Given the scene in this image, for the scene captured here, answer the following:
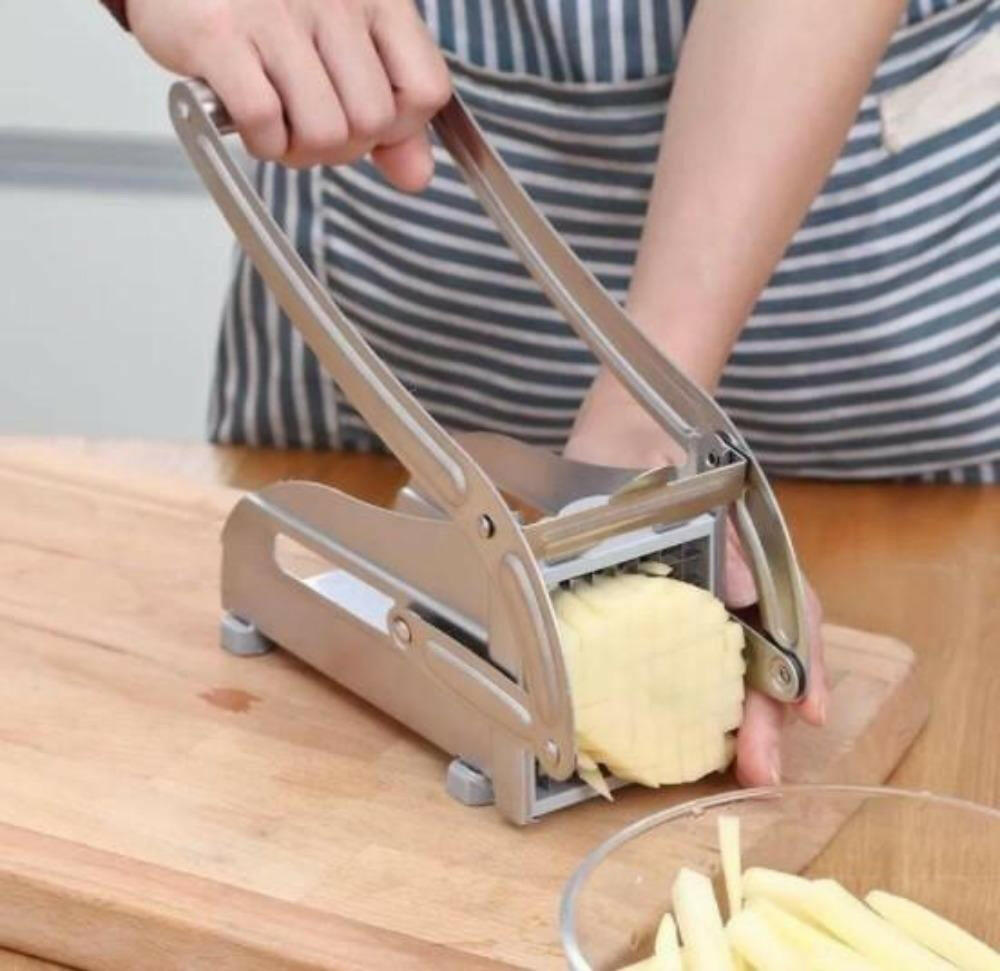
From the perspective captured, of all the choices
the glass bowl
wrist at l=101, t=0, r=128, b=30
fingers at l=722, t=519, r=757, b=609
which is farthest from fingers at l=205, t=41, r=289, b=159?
the glass bowl

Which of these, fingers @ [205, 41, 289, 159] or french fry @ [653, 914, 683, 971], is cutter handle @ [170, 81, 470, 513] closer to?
fingers @ [205, 41, 289, 159]

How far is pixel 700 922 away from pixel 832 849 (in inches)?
2.7

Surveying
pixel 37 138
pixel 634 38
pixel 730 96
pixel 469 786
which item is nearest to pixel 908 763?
pixel 469 786

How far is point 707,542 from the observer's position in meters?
1.04

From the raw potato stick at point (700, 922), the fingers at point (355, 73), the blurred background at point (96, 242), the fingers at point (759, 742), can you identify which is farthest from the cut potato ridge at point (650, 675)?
the blurred background at point (96, 242)

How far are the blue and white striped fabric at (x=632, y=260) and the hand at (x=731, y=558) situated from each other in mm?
240

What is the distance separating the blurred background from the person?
95 centimetres

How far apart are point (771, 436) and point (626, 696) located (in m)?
0.49

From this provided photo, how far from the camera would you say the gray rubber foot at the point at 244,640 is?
46.4 inches

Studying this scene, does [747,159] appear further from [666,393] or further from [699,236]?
[666,393]

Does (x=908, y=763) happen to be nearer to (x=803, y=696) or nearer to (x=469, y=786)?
(x=803, y=696)

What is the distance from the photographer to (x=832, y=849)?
2.88ft

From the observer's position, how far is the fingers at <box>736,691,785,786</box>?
3.40ft

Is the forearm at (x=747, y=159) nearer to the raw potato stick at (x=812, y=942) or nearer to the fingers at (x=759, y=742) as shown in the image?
the fingers at (x=759, y=742)
